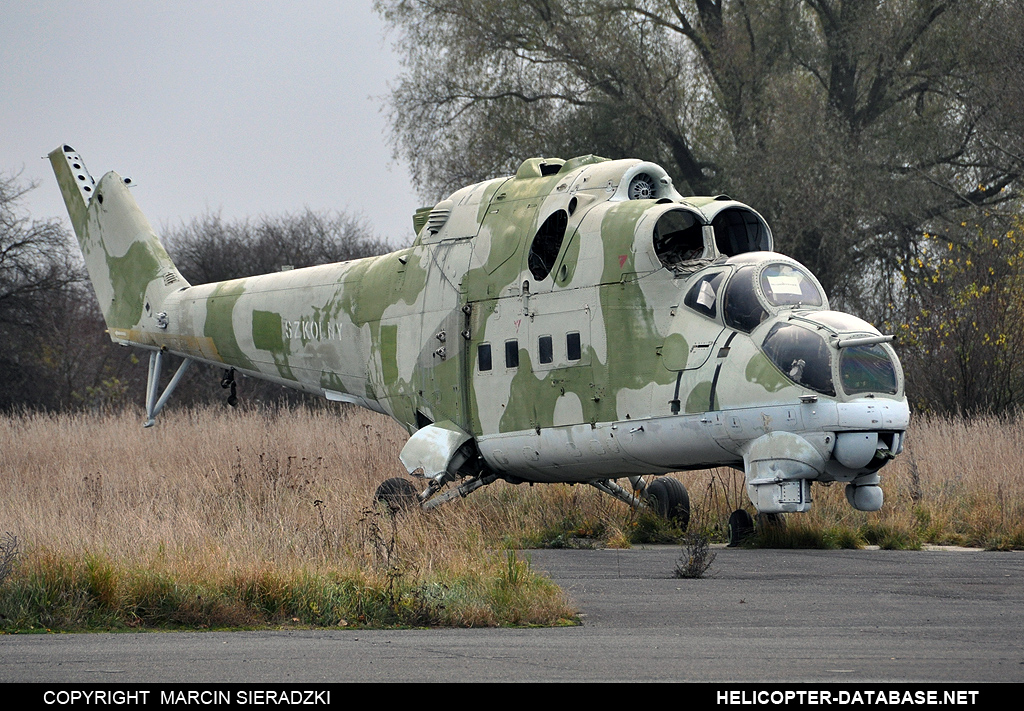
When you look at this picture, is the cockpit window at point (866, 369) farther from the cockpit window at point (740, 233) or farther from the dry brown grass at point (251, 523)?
the dry brown grass at point (251, 523)

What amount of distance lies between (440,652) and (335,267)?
10.8m

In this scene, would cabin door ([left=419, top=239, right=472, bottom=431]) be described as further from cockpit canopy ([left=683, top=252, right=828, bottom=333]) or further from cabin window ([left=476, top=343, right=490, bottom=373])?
cockpit canopy ([left=683, top=252, right=828, bottom=333])

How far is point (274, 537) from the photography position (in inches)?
446

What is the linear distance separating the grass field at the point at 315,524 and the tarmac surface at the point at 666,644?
64cm

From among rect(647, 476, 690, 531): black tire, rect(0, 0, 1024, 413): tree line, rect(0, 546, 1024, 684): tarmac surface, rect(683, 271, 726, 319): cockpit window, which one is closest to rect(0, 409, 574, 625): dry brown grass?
rect(0, 546, 1024, 684): tarmac surface

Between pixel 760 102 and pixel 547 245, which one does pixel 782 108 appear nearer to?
pixel 760 102

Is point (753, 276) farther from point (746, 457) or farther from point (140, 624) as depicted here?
point (140, 624)

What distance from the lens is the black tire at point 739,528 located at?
1398 centimetres

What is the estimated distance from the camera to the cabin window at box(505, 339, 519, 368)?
1450 centimetres

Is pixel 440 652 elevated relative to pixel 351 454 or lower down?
lower down

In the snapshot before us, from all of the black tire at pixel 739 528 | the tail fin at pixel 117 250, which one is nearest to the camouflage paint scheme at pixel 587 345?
the black tire at pixel 739 528

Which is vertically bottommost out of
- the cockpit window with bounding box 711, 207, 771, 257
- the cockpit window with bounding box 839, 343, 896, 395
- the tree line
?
the cockpit window with bounding box 839, 343, 896, 395

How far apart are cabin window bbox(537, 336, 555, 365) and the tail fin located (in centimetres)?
800
